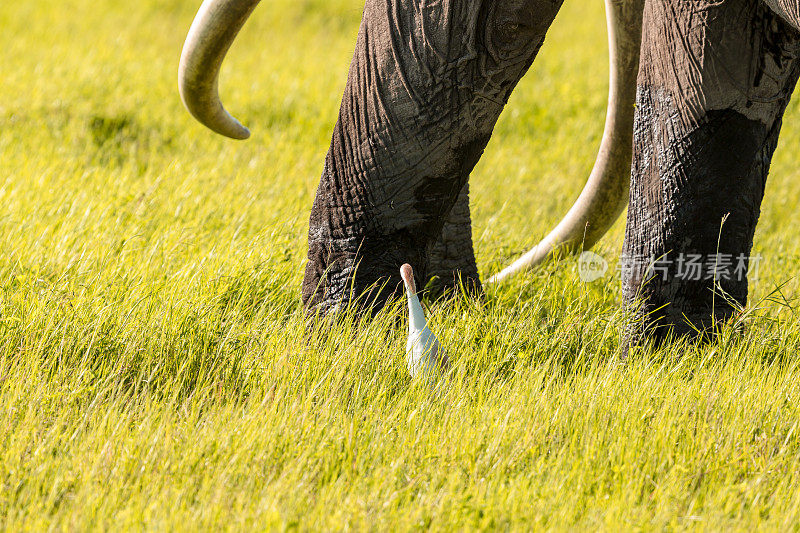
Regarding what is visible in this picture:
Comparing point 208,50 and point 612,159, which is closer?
point 208,50

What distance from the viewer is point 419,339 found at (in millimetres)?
2488

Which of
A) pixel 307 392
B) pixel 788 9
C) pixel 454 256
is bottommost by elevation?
pixel 307 392

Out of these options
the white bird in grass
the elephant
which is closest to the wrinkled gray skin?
the elephant

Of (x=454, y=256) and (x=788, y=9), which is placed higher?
(x=788, y=9)

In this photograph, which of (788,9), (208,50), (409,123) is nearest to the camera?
(788,9)

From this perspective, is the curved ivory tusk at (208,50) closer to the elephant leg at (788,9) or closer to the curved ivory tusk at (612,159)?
the curved ivory tusk at (612,159)

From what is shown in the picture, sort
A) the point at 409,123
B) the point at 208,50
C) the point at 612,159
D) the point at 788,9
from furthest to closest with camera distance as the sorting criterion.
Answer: the point at 612,159 < the point at 208,50 < the point at 409,123 < the point at 788,9

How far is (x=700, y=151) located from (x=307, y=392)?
4.03 feet

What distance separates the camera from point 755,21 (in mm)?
2447

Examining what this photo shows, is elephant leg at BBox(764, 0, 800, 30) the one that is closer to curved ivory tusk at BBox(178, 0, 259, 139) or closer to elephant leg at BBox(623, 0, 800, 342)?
elephant leg at BBox(623, 0, 800, 342)

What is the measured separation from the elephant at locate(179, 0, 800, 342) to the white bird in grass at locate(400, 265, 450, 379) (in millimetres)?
125

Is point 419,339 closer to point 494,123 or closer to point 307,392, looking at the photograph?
Result: point 307,392

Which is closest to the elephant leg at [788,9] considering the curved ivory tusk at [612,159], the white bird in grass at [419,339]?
the curved ivory tusk at [612,159]

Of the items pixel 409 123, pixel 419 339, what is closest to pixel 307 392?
pixel 419 339
